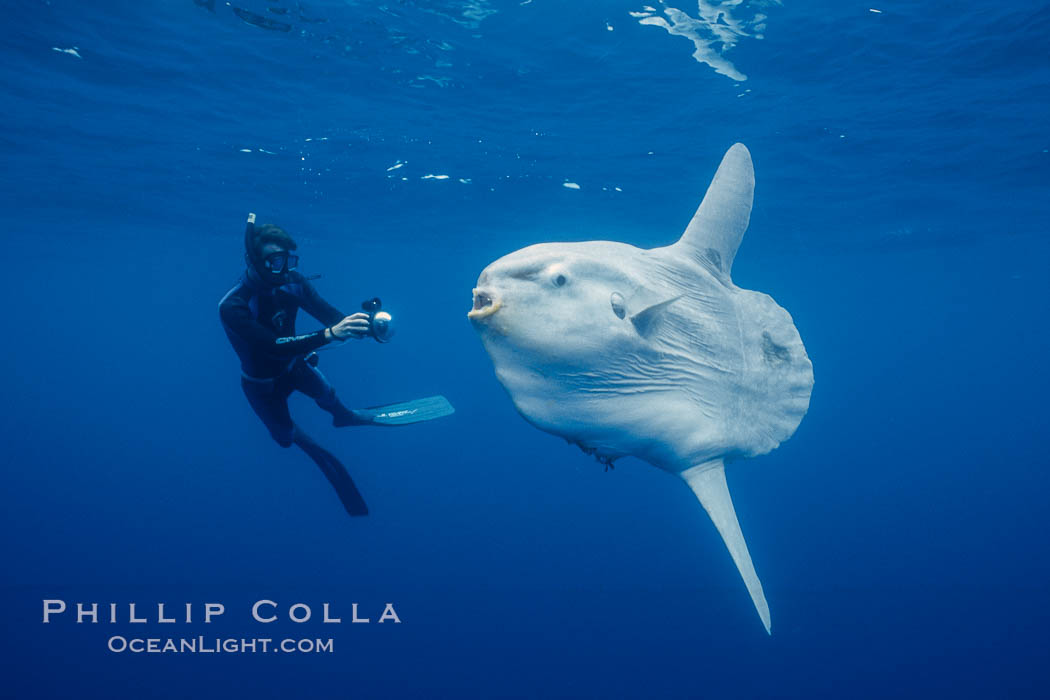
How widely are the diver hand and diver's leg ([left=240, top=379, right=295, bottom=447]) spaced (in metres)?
2.52

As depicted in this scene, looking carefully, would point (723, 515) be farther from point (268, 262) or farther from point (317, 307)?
point (317, 307)

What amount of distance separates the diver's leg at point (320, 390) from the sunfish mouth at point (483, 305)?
14.7 feet

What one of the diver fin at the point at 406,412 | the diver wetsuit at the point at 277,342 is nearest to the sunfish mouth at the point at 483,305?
the diver wetsuit at the point at 277,342

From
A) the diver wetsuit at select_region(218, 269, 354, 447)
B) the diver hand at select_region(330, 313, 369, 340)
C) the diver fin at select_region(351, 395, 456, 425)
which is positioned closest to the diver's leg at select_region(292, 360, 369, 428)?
the diver wetsuit at select_region(218, 269, 354, 447)

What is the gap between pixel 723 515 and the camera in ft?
10.2

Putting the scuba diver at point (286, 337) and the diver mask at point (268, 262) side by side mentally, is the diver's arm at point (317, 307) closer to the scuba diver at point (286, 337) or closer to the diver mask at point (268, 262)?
the scuba diver at point (286, 337)

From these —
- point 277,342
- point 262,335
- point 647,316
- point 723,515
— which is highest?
point 647,316

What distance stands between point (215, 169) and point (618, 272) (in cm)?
1717

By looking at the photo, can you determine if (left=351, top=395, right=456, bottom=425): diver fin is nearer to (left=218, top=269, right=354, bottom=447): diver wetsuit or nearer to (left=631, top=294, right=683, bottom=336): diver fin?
(left=218, top=269, right=354, bottom=447): diver wetsuit

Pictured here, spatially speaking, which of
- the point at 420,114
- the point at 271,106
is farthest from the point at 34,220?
the point at 420,114

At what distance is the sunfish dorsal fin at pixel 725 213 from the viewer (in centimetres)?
376

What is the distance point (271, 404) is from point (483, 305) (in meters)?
4.77

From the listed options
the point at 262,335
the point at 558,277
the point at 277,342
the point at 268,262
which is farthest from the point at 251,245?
the point at 558,277

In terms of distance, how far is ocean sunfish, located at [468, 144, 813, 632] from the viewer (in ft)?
7.20
